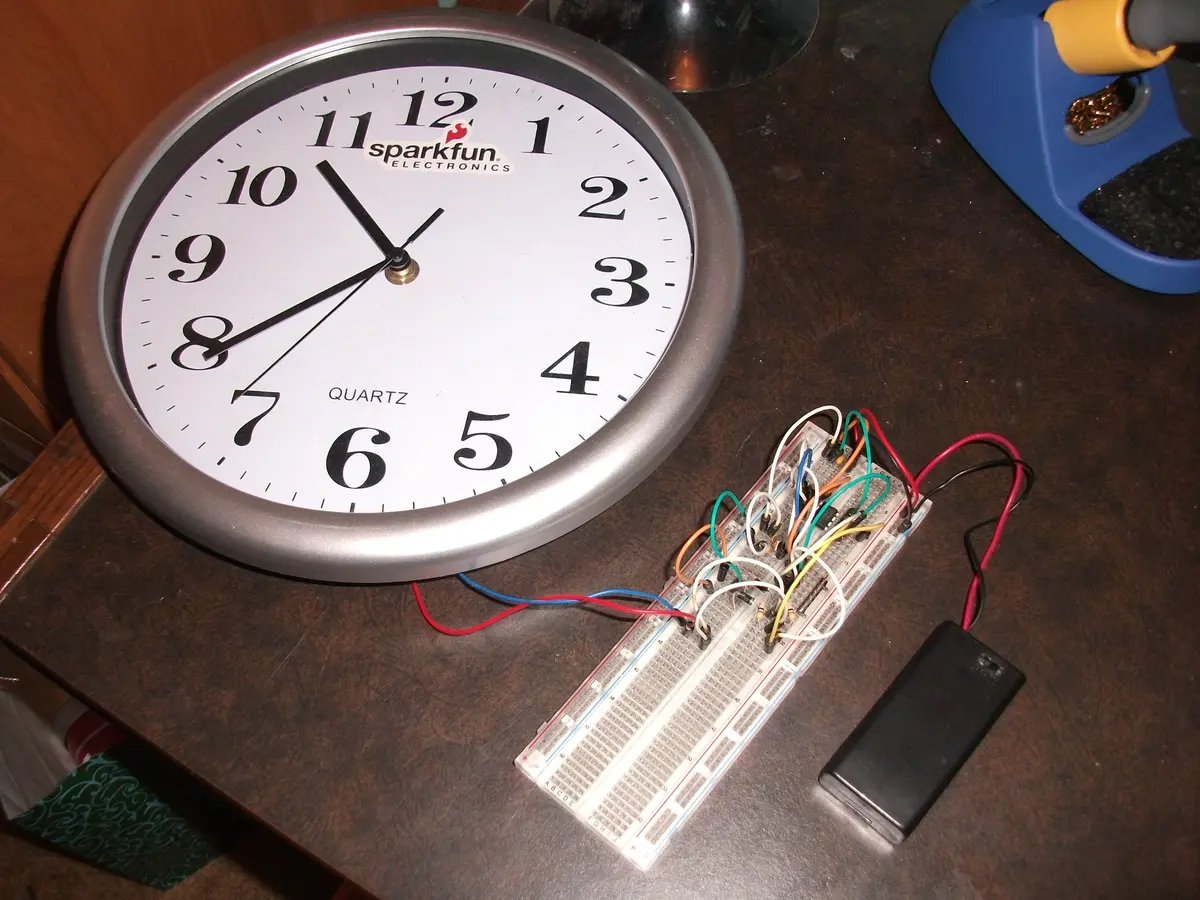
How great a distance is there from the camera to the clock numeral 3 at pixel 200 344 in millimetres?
699

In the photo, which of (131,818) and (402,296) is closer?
(402,296)

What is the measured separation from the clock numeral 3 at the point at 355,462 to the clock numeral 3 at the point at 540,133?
28 cm

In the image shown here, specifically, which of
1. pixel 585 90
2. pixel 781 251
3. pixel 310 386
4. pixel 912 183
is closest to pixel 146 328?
pixel 310 386

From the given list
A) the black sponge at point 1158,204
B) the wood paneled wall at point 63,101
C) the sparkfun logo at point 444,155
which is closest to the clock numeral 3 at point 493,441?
the sparkfun logo at point 444,155

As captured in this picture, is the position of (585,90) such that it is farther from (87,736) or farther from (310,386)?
(87,736)

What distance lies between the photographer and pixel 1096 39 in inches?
31.2

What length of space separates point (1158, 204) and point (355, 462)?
2.34ft

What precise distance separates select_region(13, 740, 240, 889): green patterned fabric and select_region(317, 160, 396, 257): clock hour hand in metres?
0.63

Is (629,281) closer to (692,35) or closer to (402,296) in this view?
(402,296)

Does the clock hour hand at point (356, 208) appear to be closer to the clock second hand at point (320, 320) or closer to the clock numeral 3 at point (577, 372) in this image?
the clock second hand at point (320, 320)

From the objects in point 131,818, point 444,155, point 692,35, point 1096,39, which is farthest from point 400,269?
point 131,818

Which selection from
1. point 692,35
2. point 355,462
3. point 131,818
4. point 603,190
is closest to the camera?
point 355,462

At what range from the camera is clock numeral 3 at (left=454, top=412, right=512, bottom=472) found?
26.0 inches

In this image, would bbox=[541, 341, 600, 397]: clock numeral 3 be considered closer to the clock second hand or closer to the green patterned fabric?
the clock second hand
